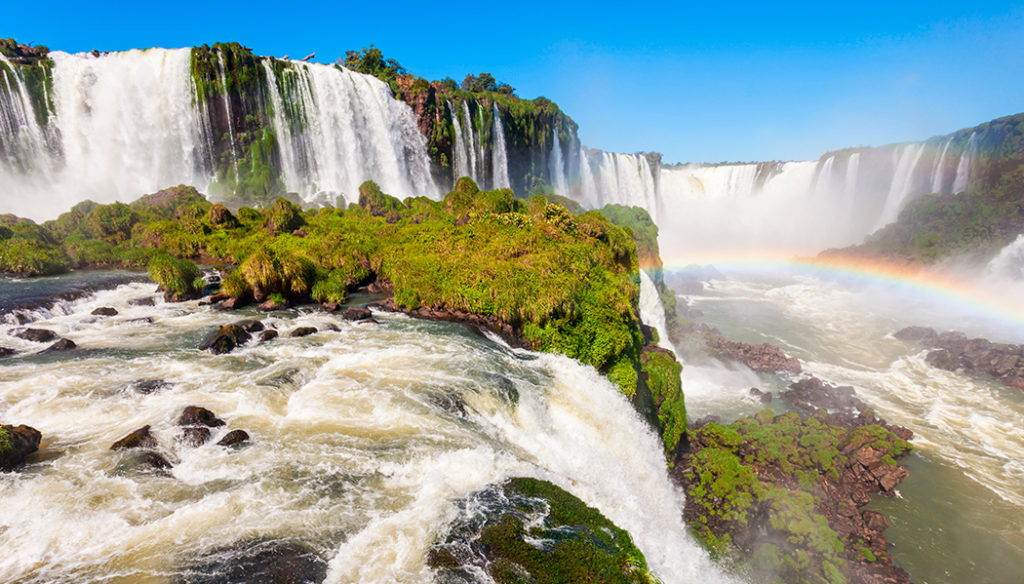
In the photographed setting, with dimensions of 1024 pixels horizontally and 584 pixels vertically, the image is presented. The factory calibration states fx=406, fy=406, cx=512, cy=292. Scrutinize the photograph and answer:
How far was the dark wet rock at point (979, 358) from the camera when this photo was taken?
21469 mm

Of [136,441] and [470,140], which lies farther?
[470,140]

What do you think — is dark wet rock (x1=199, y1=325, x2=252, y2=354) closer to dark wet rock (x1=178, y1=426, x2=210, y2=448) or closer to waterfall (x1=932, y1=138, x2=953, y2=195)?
dark wet rock (x1=178, y1=426, x2=210, y2=448)

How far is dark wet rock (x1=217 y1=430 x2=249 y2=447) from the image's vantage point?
6.74 meters

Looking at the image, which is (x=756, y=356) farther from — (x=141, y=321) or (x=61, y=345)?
(x=61, y=345)

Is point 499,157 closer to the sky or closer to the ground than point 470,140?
closer to the ground

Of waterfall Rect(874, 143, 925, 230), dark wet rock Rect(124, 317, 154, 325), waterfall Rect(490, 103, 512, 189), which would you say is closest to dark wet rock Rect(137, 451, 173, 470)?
dark wet rock Rect(124, 317, 154, 325)

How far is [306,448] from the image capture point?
678cm

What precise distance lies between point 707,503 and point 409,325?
395 inches

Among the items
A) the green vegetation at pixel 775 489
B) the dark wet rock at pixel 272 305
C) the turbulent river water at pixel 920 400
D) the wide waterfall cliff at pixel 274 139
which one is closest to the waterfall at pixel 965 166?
the wide waterfall cliff at pixel 274 139

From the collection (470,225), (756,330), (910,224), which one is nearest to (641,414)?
(470,225)

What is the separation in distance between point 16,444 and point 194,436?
2.15 m

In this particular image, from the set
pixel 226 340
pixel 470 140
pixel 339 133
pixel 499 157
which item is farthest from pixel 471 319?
pixel 499 157

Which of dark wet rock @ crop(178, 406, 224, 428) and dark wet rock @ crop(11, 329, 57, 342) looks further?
dark wet rock @ crop(11, 329, 57, 342)

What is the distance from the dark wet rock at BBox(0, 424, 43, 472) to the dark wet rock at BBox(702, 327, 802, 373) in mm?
26274
